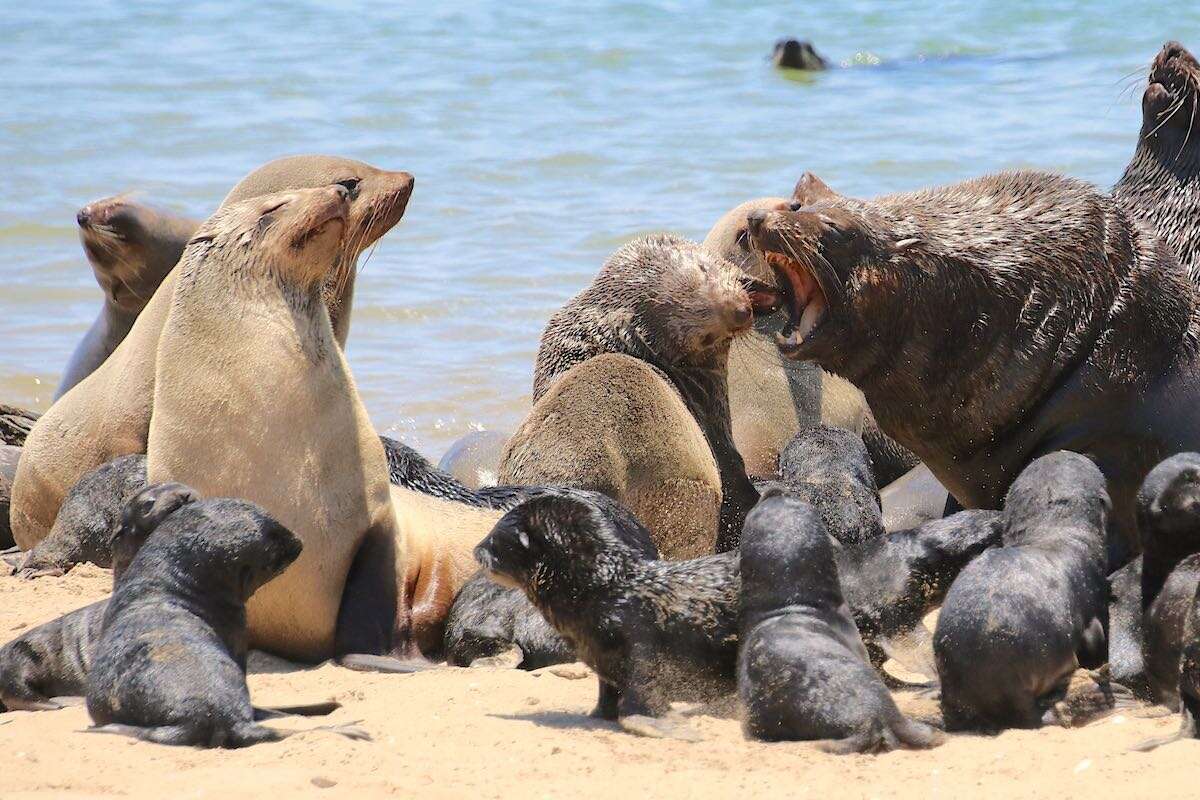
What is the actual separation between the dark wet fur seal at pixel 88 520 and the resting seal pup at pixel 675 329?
1461 mm

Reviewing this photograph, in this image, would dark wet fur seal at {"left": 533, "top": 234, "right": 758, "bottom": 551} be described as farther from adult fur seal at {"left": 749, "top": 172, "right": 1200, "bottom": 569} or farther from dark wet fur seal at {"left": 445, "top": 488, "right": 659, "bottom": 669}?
dark wet fur seal at {"left": 445, "top": 488, "right": 659, "bottom": 669}

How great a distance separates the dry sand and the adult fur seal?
1.59m

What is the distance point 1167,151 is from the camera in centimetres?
763

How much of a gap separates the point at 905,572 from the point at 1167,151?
287 cm

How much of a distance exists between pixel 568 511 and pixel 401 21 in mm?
24243

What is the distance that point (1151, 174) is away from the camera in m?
7.63

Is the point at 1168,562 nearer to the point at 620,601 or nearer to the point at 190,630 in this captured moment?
the point at 620,601

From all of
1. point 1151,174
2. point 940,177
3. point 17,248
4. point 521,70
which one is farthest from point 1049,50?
point 1151,174

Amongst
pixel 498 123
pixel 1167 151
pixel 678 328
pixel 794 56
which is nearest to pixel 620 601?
pixel 678 328

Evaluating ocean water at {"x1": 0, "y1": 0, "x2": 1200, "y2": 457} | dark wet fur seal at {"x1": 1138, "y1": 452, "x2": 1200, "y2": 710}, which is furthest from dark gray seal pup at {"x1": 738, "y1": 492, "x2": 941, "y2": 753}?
ocean water at {"x1": 0, "y1": 0, "x2": 1200, "y2": 457}

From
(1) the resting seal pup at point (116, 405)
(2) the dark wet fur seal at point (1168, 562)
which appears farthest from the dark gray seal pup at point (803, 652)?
(1) the resting seal pup at point (116, 405)

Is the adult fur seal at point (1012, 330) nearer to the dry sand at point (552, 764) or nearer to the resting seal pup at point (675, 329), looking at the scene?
the resting seal pup at point (675, 329)

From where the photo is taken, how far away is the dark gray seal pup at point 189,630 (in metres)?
4.78

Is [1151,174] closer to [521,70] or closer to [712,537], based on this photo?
[712,537]
